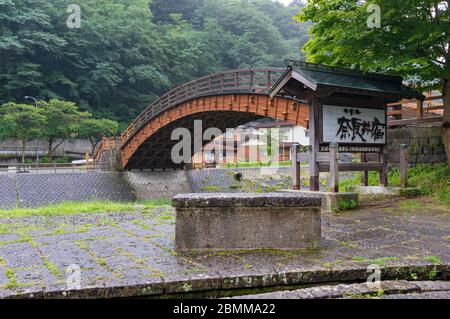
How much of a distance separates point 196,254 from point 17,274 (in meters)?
1.92

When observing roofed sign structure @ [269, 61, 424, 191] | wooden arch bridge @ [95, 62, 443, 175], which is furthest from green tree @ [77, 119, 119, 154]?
roofed sign structure @ [269, 61, 424, 191]

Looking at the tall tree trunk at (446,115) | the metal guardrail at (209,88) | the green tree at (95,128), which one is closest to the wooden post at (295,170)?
the tall tree trunk at (446,115)

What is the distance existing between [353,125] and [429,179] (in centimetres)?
311

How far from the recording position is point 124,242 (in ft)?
18.7

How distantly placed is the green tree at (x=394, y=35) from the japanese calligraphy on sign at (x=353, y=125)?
1205 millimetres

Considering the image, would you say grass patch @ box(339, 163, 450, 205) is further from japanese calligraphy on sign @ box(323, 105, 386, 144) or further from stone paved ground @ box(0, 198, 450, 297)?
stone paved ground @ box(0, 198, 450, 297)

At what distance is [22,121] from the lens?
105 ft

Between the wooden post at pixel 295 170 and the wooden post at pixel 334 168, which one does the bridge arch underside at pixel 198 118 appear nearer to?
the wooden post at pixel 295 170

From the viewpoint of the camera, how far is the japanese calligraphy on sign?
397 inches

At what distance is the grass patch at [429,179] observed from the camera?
1009 cm

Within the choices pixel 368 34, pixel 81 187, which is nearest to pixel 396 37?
pixel 368 34

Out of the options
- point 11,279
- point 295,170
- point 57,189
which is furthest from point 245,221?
point 57,189
